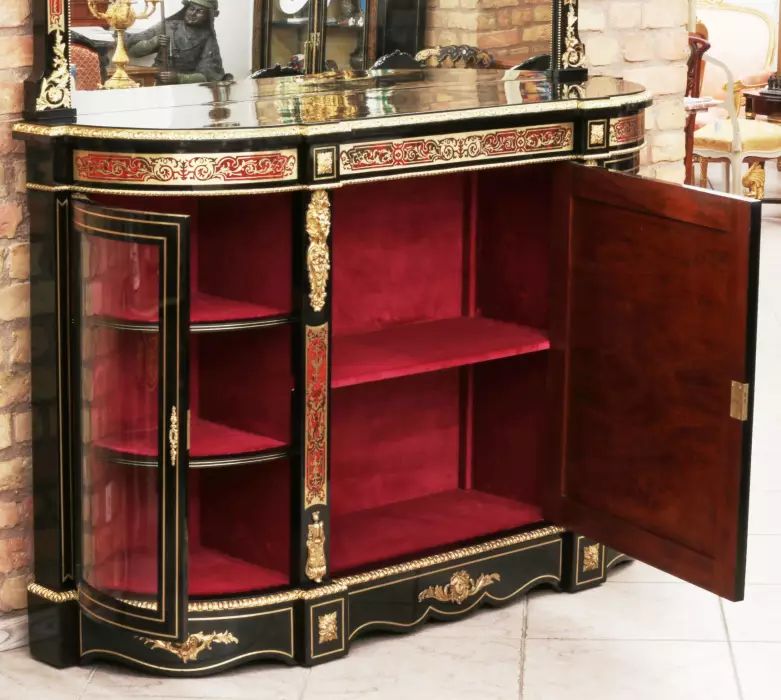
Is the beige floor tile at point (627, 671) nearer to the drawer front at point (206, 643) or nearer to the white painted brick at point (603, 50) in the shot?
the drawer front at point (206, 643)

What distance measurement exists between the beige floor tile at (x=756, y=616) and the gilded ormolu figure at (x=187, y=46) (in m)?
1.95

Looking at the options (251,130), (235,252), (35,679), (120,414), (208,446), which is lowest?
(35,679)

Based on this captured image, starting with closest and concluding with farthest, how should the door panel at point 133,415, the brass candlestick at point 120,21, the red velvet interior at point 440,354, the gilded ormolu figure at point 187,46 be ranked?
the door panel at point 133,415, the red velvet interior at point 440,354, the brass candlestick at point 120,21, the gilded ormolu figure at point 187,46

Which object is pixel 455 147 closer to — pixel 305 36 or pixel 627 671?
pixel 305 36

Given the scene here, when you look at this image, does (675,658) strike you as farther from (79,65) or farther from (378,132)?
(79,65)

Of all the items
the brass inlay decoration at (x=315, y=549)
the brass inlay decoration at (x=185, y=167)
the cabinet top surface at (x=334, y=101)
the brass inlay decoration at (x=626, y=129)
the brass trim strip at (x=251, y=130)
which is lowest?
the brass inlay decoration at (x=315, y=549)

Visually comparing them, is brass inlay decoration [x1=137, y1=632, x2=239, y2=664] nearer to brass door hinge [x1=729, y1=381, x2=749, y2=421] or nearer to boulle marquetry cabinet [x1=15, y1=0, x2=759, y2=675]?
boulle marquetry cabinet [x1=15, y1=0, x2=759, y2=675]

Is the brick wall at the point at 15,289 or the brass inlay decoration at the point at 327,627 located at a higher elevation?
the brick wall at the point at 15,289

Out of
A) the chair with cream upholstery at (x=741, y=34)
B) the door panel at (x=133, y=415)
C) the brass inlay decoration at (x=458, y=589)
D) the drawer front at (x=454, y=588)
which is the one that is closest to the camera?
the door panel at (x=133, y=415)

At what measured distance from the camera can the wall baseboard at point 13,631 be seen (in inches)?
150

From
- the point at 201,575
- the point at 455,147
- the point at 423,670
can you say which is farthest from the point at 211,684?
the point at 455,147

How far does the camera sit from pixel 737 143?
9.05 metres

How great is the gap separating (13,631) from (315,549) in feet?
2.49

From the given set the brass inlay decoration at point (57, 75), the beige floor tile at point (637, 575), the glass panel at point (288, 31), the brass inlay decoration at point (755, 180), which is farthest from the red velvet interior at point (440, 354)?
the brass inlay decoration at point (755, 180)
